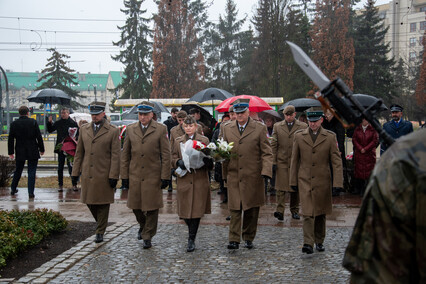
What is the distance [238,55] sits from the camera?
59062 millimetres

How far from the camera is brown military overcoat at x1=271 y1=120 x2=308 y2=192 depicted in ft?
31.6

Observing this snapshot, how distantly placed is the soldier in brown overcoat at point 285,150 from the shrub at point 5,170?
776 centimetres

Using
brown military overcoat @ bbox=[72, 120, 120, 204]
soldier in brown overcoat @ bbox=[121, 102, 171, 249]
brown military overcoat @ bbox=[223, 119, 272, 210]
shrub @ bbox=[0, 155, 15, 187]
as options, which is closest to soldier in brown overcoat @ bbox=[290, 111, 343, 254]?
brown military overcoat @ bbox=[223, 119, 272, 210]

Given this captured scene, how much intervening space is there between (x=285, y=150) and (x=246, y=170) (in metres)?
2.65

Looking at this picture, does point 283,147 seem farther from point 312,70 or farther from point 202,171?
point 312,70

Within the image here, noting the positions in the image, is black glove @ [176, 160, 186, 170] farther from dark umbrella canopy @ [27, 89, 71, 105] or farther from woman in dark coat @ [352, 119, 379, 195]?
dark umbrella canopy @ [27, 89, 71, 105]

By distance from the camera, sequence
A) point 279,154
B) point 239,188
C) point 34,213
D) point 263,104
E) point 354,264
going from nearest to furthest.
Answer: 1. point 354,264
2. point 239,188
3. point 34,213
4. point 279,154
5. point 263,104

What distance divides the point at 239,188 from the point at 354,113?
4783 mm

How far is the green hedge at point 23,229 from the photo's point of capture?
6402 mm

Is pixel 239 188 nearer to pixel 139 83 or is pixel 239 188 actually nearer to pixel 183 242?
pixel 183 242

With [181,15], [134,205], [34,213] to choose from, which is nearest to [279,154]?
[134,205]

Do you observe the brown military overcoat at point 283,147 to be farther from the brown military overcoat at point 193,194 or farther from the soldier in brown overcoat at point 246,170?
the brown military overcoat at point 193,194

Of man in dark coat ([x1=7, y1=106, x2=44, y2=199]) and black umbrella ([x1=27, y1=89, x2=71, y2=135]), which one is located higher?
black umbrella ([x1=27, y1=89, x2=71, y2=135])

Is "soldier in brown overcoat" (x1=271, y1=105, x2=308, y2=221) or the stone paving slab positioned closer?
the stone paving slab
